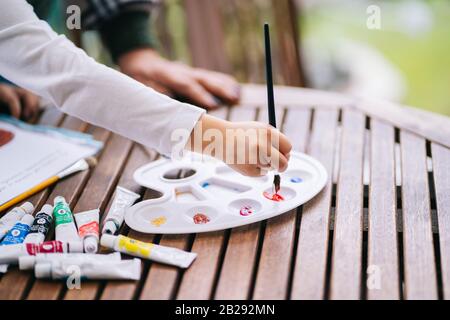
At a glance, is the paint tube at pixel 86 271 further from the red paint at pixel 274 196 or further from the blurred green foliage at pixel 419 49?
the blurred green foliage at pixel 419 49

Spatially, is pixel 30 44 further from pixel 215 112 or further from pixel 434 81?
pixel 434 81

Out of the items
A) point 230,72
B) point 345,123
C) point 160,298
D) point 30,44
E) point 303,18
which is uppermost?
point 303,18

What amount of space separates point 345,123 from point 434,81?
1.25m

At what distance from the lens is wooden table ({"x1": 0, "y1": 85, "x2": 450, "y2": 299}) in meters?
0.61

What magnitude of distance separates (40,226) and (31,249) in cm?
5

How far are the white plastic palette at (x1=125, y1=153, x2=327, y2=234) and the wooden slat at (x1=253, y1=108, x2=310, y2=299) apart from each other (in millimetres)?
16

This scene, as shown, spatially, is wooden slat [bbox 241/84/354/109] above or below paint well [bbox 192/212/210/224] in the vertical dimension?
above

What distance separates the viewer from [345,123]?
949mm

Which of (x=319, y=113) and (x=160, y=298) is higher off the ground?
(x=319, y=113)

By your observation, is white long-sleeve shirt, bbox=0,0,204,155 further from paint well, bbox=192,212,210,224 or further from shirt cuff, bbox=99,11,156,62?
shirt cuff, bbox=99,11,156,62

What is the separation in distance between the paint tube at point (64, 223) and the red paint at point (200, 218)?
15cm

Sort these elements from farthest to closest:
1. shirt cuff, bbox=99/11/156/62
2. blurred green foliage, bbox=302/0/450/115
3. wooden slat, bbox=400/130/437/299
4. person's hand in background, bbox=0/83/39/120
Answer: blurred green foliage, bbox=302/0/450/115, shirt cuff, bbox=99/11/156/62, person's hand in background, bbox=0/83/39/120, wooden slat, bbox=400/130/437/299

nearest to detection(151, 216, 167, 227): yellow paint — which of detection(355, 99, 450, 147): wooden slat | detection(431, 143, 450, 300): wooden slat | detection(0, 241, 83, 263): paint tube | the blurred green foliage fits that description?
detection(0, 241, 83, 263): paint tube
